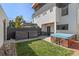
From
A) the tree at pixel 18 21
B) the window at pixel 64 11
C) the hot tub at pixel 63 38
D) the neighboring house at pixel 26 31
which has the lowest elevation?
the hot tub at pixel 63 38

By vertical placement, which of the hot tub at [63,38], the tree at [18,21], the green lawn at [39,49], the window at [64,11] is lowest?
the green lawn at [39,49]

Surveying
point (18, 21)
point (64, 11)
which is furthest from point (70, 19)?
point (18, 21)

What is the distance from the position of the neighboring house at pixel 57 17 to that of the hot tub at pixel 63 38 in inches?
4.0

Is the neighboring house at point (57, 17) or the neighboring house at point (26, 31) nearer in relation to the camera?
the neighboring house at point (57, 17)

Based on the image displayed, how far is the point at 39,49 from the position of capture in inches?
143

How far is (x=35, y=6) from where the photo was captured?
12.0 ft

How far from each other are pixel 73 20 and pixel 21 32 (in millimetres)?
1278

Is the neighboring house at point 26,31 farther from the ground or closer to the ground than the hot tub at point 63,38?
farther from the ground

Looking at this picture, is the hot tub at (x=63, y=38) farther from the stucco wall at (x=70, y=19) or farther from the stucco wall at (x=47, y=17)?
the stucco wall at (x=47, y=17)

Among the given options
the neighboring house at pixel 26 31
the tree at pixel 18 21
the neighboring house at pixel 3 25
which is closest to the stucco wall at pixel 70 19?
the neighboring house at pixel 26 31

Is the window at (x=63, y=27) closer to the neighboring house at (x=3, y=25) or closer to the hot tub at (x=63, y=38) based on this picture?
the hot tub at (x=63, y=38)

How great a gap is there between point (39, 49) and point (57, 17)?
0.88 meters

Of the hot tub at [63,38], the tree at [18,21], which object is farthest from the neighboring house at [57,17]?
the tree at [18,21]

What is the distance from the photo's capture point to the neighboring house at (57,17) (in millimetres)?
3572
